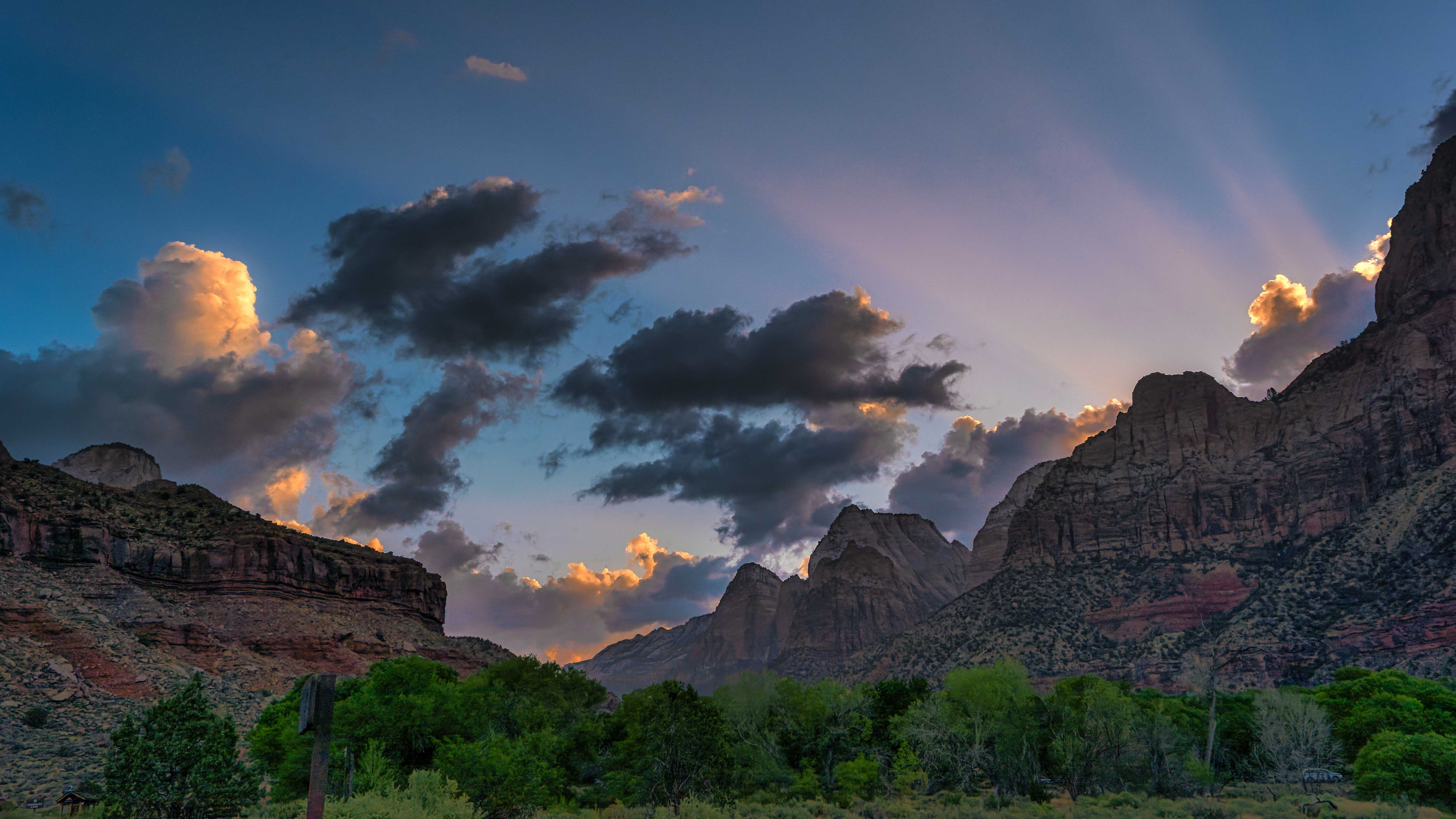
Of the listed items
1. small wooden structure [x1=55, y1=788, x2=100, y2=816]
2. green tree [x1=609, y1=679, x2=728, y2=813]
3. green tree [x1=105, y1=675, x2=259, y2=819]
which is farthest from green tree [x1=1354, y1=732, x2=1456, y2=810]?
small wooden structure [x1=55, y1=788, x2=100, y2=816]

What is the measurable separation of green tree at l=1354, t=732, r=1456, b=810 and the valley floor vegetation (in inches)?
4.0

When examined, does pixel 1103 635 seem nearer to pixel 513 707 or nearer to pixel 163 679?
pixel 513 707

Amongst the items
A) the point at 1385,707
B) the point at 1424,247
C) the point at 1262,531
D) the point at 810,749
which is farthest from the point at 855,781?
the point at 1424,247

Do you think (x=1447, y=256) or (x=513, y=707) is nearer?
(x=513, y=707)

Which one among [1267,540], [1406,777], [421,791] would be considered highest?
[1267,540]

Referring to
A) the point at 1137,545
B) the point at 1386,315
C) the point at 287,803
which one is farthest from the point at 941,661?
the point at 287,803

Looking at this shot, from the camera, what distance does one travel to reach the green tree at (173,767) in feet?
71.4

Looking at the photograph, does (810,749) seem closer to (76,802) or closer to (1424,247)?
(76,802)

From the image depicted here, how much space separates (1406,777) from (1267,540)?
103 metres

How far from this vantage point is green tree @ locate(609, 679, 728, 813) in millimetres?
34219

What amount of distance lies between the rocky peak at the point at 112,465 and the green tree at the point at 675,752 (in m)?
138

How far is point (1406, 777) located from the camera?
37156 millimetres

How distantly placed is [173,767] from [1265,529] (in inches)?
5709

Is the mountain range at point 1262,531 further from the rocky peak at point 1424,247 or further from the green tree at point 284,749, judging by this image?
the green tree at point 284,749
